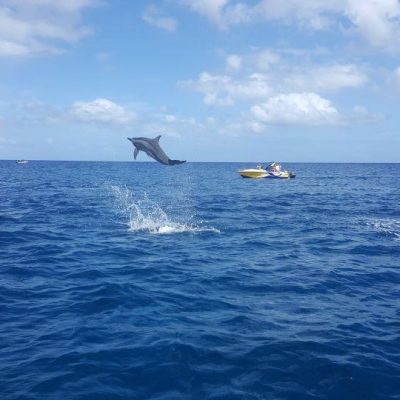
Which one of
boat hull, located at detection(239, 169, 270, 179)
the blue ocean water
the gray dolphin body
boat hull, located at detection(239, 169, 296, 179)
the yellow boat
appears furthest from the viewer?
the yellow boat

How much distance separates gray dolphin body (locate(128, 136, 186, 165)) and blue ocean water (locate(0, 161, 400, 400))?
3.76 m

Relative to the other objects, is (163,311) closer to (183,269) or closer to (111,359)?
(111,359)

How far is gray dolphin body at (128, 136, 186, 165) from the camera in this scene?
13839 mm

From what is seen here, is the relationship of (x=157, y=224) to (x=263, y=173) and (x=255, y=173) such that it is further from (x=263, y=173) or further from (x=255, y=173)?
(x=263, y=173)

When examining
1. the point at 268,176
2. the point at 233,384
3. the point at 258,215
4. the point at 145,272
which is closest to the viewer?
the point at 233,384

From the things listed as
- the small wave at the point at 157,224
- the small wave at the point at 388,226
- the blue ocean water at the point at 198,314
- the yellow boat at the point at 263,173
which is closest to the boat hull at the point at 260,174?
the yellow boat at the point at 263,173

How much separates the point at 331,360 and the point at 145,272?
735 centimetres

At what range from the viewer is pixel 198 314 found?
33.4 ft

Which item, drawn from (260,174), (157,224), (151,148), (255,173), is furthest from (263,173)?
(151,148)

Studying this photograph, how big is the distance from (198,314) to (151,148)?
20.2 ft

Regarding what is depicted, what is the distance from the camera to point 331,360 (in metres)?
8.04

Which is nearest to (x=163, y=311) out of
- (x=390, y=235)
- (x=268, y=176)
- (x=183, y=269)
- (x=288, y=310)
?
(x=288, y=310)

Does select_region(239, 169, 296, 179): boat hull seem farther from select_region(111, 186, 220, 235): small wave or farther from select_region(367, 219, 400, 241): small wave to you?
select_region(367, 219, 400, 241): small wave

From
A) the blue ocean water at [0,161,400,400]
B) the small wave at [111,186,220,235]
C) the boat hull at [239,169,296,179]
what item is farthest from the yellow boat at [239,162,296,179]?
the blue ocean water at [0,161,400,400]
